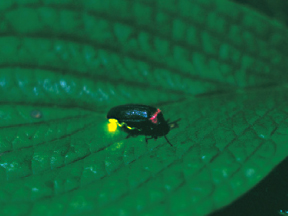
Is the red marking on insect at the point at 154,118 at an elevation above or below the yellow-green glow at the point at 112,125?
above

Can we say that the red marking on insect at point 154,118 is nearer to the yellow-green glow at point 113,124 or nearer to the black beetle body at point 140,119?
the black beetle body at point 140,119

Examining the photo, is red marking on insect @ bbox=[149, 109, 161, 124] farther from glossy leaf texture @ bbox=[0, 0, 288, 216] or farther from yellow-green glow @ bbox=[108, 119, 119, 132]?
yellow-green glow @ bbox=[108, 119, 119, 132]

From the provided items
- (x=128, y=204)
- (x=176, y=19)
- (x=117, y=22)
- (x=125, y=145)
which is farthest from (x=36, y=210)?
(x=176, y=19)

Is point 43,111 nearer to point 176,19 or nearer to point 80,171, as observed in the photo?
point 80,171

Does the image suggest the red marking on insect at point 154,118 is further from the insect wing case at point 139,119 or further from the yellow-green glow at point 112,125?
the yellow-green glow at point 112,125

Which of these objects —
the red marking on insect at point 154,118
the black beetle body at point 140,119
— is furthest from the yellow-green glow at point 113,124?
the red marking on insect at point 154,118

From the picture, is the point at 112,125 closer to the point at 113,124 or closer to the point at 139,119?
the point at 113,124

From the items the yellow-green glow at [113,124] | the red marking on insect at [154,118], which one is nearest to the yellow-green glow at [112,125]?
the yellow-green glow at [113,124]

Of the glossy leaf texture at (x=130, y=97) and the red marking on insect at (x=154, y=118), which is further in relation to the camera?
the red marking on insect at (x=154, y=118)
